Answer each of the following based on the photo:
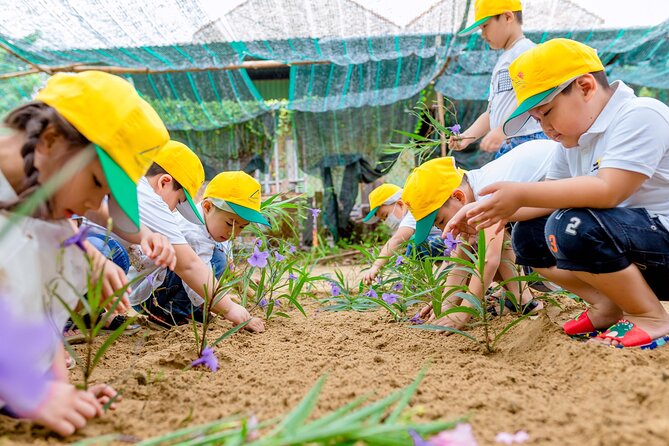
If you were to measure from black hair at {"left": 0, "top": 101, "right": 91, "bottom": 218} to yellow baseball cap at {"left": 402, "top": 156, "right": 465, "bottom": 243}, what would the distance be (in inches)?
52.3

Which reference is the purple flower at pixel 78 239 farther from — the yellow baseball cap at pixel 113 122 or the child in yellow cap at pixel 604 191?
the child in yellow cap at pixel 604 191

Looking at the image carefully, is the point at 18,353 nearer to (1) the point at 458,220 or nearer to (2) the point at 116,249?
(1) the point at 458,220

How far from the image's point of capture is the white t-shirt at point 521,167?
208 cm

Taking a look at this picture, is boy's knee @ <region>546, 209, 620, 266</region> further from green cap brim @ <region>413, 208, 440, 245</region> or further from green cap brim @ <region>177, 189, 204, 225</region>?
green cap brim @ <region>177, 189, 204, 225</region>

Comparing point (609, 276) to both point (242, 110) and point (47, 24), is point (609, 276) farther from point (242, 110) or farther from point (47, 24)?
point (242, 110)

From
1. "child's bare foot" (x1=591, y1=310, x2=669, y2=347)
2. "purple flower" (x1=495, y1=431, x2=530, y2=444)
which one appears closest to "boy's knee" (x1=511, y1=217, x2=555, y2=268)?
"child's bare foot" (x1=591, y1=310, x2=669, y2=347)

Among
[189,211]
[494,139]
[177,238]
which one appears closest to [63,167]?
[177,238]

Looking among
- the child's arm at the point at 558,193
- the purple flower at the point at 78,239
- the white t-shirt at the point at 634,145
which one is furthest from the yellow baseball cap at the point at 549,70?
the purple flower at the point at 78,239

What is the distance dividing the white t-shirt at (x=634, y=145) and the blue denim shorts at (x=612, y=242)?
0.06 m

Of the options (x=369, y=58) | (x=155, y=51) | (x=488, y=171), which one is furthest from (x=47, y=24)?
(x=488, y=171)

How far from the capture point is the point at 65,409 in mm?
932

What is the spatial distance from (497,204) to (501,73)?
1570 mm

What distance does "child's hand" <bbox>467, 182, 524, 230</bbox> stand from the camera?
58.1 inches

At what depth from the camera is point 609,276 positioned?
152 cm
